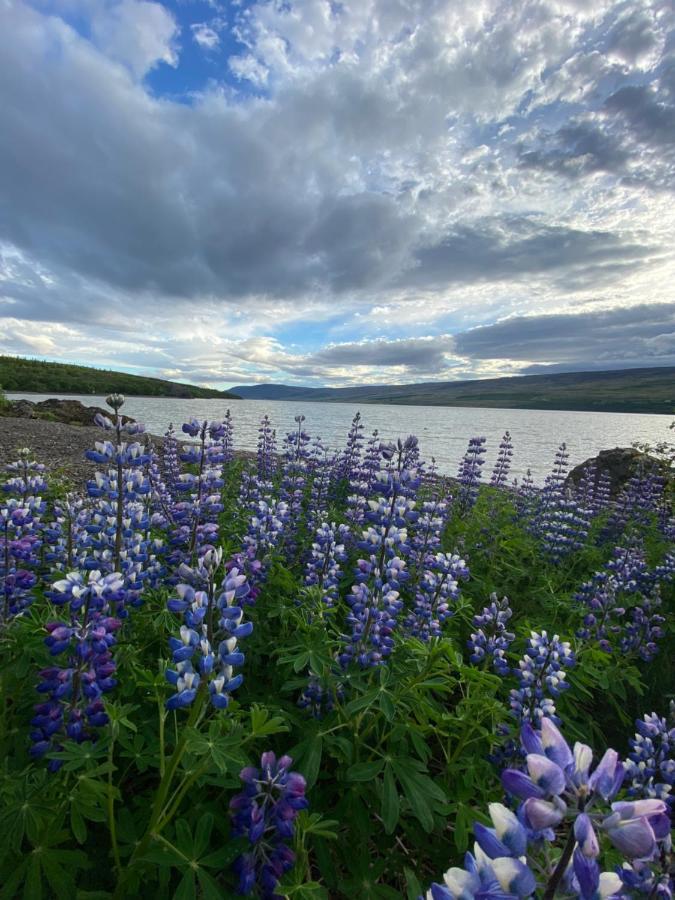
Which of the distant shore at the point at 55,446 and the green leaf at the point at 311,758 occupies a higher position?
the green leaf at the point at 311,758

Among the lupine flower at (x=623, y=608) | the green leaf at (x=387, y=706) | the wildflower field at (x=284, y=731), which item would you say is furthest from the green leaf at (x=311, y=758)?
the lupine flower at (x=623, y=608)

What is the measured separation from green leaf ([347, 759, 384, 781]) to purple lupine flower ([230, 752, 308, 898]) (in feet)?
1.84

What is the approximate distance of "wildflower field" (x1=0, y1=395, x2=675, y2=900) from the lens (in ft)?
3.65

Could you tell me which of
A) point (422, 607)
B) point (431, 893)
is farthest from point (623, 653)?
point (431, 893)

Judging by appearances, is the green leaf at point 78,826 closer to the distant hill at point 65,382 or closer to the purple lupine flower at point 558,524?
the purple lupine flower at point 558,524

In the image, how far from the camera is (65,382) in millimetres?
68562

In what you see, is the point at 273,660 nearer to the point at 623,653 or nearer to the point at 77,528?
the point at 77,528

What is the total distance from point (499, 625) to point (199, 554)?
8.17ft

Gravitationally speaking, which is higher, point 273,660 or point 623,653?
point 273,660

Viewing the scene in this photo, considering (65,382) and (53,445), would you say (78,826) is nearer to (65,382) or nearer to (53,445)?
(53,445)

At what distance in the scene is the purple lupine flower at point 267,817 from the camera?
1.74m

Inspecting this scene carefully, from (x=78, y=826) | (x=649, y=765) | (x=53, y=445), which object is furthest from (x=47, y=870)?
(x=53, y=445)

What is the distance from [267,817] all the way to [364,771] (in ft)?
2.42

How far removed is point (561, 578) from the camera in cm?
655
